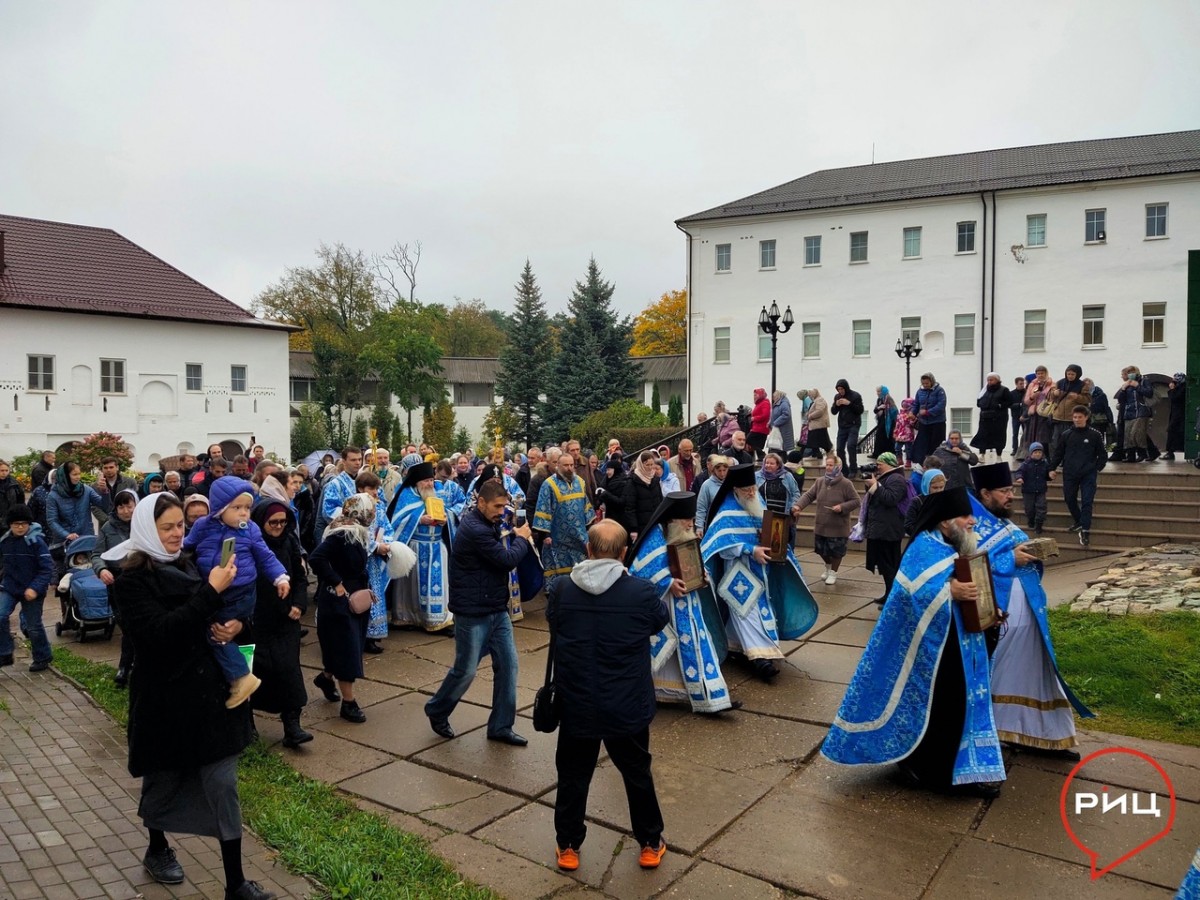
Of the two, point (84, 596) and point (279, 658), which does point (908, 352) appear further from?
point (279, 658)

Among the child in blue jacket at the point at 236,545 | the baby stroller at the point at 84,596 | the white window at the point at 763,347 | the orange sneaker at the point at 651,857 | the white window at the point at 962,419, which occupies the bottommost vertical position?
the orange sneaker at the point at 651,857

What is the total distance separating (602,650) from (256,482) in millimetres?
6357

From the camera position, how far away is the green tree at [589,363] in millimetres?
45469

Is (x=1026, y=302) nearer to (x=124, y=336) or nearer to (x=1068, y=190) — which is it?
(x=1068, y=190)

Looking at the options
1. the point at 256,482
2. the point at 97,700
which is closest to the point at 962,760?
the point at 97,700

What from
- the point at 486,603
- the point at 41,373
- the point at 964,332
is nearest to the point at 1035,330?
the point at 964,332

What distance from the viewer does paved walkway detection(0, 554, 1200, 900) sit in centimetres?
438

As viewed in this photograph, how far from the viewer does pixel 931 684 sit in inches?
206

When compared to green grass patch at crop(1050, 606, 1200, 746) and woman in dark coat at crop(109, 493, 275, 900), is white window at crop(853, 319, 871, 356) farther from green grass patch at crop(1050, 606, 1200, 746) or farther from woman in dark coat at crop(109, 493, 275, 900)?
woman in dark coat at crop(109, 493, 275, 900)

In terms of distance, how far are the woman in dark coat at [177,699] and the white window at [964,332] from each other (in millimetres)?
35768

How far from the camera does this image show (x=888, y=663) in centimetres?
539

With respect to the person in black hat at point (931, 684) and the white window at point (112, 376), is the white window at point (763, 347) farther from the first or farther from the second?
the person in black hat at point (931, 684)

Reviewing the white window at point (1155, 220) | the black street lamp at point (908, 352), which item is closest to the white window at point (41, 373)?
the black street lamp at point (908, 352)

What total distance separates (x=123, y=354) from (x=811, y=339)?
1129 inches
